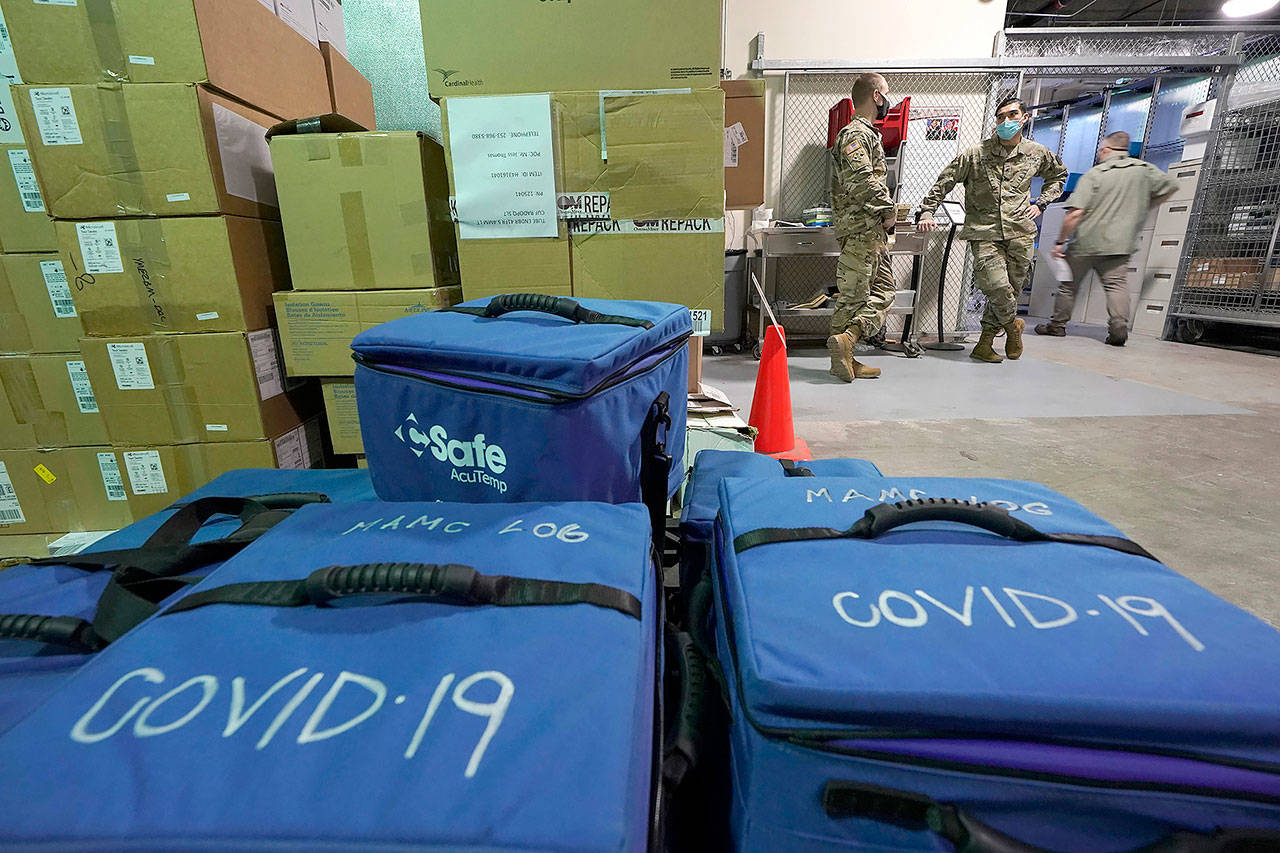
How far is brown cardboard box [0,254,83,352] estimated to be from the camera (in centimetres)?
135

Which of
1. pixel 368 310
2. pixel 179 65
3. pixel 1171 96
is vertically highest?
pixel 1171 96

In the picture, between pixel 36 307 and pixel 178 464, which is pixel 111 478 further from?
pixel 36 307

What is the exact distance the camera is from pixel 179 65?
45.7 inches

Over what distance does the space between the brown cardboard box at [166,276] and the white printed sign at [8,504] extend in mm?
573

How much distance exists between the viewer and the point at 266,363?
138 cm

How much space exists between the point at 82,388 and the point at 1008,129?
172 inches

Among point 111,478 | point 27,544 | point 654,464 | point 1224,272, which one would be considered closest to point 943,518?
point 654,464

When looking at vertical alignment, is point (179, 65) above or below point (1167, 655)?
above

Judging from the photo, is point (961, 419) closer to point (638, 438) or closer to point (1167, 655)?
point (638, 438)

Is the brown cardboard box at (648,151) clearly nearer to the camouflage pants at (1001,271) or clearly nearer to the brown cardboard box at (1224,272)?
the camouflage pants at (1001,271)

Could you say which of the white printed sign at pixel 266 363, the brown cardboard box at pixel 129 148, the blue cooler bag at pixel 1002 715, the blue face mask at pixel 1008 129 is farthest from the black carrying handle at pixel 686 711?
the blue face mask at pixel 1008 129

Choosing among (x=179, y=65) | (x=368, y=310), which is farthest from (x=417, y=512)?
(x=179, y=65)

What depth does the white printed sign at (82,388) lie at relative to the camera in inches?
55.2

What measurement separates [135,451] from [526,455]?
1.30m
